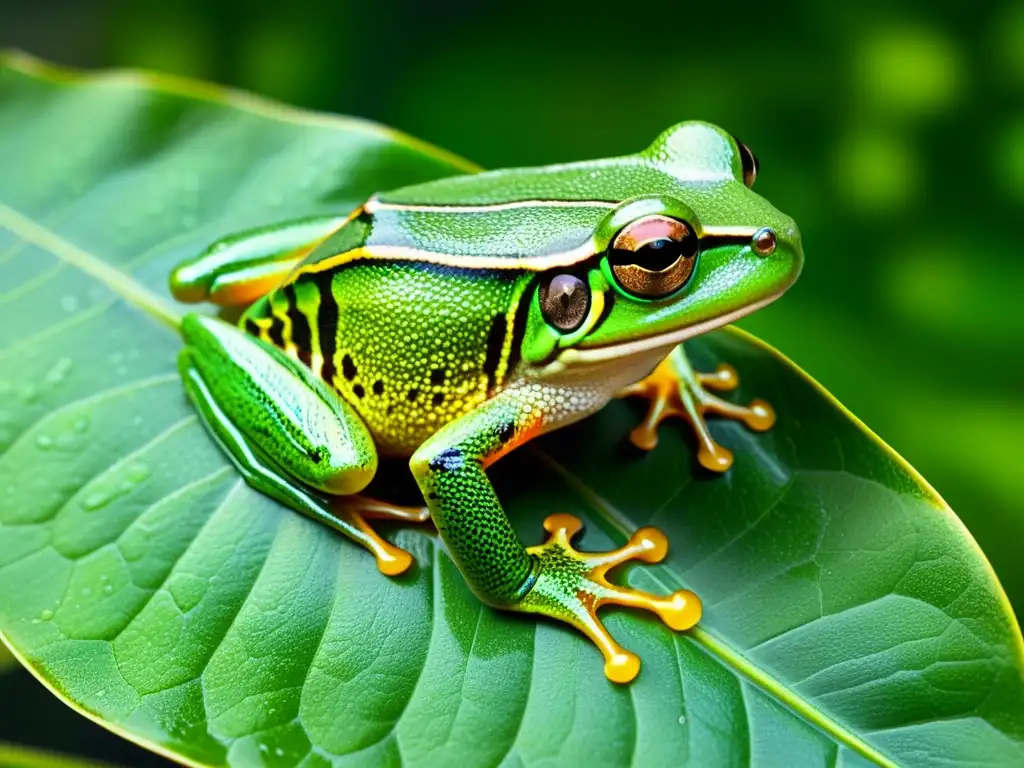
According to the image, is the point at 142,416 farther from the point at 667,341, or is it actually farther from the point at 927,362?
the point at 927,362

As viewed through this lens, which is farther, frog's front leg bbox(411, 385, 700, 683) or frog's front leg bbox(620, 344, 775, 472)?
frog's front leg bbox(620, 344, 775, 472)

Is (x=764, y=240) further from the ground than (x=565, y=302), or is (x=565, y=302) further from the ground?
(x=764, y=240)

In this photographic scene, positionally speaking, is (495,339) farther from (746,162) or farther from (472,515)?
(746,162)

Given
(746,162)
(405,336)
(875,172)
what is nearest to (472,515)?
(405,336)

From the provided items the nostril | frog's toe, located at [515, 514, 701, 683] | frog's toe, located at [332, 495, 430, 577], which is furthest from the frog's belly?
the nostril

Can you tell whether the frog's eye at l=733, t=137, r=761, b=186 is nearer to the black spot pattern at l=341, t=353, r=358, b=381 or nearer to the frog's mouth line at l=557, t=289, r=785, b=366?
the frog's mouth line at l=557, t=289, r=785, b=366

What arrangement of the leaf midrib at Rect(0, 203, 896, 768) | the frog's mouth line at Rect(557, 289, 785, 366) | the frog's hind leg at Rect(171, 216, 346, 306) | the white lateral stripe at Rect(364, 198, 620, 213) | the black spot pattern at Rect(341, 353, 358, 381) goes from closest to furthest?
1. the leaf midrib at Rect(0, 203, 896, 768)
2. the frog's mouth line at Rect(557, 289, 785, 366)
3. the white lateral stripe at Rect(364, 198, 620, 213)
4. the black spot pattern at Rect(341, 353, 358, 381)
5. the frog's hind leg at Rect(171, 216, 346, 306)
